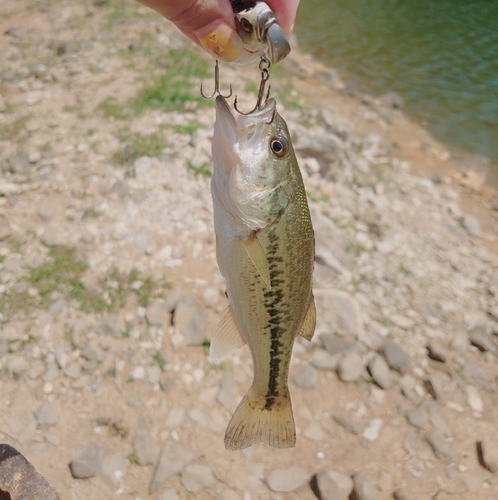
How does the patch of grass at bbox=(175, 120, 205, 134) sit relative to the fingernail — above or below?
below

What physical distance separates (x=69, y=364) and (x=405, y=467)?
9.49ft

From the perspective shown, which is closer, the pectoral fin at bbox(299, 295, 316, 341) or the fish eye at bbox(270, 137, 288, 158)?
the fish eye at bbox(270, 137, 288, 158)

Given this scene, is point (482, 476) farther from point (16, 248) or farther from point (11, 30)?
point (11, 30)

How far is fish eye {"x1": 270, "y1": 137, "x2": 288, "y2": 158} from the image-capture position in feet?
7.36

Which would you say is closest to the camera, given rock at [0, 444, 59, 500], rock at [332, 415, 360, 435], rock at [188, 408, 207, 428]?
rock at [0, 444, 59, 500]

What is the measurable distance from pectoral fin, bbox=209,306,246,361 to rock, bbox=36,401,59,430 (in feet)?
5.97

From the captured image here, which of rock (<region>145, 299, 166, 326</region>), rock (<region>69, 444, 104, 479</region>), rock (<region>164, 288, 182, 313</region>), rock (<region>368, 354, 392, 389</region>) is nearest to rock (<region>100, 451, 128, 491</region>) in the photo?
rock (<region>69, 444, 104, 479</region>)

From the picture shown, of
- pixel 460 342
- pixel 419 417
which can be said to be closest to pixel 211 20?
pixel 419 417

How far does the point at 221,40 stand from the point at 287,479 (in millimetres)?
3125

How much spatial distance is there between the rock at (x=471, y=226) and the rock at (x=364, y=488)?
452cm

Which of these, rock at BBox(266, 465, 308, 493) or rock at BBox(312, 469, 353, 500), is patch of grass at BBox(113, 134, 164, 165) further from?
rock at BBox(312, 469, 353, 500)

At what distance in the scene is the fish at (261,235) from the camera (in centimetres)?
221

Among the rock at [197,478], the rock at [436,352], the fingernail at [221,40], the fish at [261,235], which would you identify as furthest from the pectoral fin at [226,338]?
the rock at [436,352]

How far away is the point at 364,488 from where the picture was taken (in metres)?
3.57
